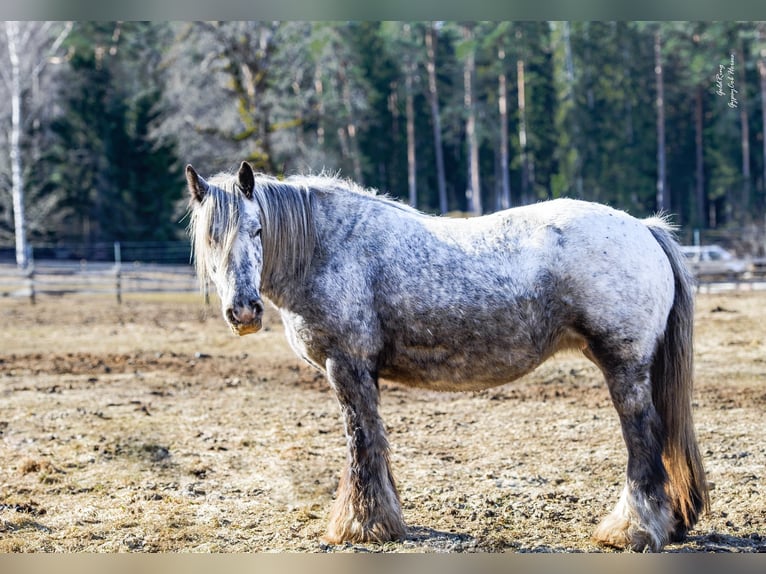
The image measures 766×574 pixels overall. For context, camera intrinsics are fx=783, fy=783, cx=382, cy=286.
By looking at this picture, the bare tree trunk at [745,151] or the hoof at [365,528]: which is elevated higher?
the bare tree trunk at [745,151]

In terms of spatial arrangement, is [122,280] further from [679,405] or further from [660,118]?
[679,405]

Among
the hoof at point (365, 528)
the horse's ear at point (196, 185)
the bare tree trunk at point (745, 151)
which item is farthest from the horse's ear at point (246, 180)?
the bare tree trunk at point (745, 151)

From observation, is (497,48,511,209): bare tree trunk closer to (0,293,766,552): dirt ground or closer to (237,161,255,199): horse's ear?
(0,293,766,552): dirt ground

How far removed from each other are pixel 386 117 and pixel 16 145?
42.4 ft

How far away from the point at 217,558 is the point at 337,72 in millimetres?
18565

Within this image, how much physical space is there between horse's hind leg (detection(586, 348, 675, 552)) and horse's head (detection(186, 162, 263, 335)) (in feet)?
5.53

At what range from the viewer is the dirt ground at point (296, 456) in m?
3.97

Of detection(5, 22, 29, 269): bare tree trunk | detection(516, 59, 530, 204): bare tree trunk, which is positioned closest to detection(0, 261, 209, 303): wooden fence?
detection(5, 22, 29, 269): bare tree trunk

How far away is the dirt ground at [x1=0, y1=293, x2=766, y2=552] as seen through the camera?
13.0ft

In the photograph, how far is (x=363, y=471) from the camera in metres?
3.76

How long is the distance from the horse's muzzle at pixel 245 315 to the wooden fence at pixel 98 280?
41.9ft

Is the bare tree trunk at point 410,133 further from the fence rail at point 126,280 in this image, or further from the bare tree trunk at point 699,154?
the bare tree trunk at point 699,154

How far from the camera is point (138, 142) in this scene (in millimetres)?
22406

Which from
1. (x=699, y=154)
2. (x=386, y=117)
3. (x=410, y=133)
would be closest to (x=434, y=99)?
(x=410, y=133)
